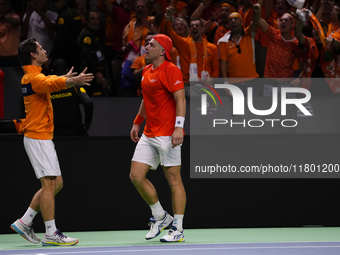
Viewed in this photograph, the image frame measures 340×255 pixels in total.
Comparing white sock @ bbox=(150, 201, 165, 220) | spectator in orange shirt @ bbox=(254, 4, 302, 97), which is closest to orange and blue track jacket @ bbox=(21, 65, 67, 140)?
white sock @ bbox=(150, 201, 165, 220)

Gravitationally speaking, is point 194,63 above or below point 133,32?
below

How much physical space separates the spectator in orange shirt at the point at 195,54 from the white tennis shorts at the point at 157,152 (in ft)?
8.62

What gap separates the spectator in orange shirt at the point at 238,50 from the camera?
758 cm

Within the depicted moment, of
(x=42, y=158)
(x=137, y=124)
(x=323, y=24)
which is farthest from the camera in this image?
(x=323, y=24)

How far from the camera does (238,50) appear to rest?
7.66 metres

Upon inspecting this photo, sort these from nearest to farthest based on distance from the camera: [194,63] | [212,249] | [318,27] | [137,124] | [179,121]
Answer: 1. [212,249]
2. [179,121]
3. [137,124]
4. [318,27]
5. [194,63]

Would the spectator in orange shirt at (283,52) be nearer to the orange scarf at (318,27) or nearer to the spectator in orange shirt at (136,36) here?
the orange scarf at (318,27)

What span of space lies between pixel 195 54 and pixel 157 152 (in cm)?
289

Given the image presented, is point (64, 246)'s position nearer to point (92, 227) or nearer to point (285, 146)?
point (92, 227)

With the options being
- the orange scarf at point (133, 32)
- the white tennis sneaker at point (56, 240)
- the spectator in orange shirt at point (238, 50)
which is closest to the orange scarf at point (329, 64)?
the spectator in orange shirt at point (238, 50)

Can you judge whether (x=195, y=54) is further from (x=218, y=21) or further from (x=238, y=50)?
(x=218, y=21)

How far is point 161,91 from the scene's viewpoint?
498 cm

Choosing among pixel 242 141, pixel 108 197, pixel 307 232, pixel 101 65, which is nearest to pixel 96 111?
pixel 101 65

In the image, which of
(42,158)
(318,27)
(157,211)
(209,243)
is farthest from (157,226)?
(318,27)
